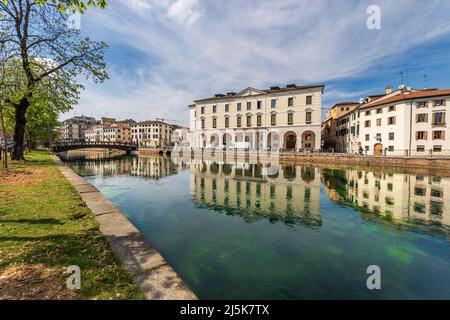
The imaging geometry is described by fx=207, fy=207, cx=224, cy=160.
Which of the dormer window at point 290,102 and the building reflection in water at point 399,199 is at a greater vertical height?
the dormer window at point 290,102

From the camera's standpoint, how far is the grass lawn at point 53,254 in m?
3.26

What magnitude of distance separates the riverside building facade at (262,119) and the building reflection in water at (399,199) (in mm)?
23576

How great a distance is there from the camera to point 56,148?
164 ft

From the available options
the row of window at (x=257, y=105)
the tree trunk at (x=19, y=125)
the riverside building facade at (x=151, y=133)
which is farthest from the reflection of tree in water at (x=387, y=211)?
the riverside building facade at (x=151, y=133)

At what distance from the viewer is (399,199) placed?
13234 mm

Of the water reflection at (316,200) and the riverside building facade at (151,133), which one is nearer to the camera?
the water reflection at (316,200)

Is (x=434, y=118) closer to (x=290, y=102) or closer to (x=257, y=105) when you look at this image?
(x=290, y=102)

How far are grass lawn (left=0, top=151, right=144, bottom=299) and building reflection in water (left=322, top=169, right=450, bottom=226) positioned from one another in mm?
11563

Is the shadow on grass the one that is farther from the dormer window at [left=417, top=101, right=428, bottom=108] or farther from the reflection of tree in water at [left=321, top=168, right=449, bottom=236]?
the dormer window at [left=417, top=101, right=428, bottom=108]

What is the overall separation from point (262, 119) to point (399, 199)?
37829 millimetres

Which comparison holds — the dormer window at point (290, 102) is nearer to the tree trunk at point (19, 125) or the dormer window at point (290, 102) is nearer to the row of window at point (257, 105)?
the row of window at point (257, 105)

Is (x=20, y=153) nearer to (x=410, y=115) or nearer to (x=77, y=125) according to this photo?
(x=410, y=115)

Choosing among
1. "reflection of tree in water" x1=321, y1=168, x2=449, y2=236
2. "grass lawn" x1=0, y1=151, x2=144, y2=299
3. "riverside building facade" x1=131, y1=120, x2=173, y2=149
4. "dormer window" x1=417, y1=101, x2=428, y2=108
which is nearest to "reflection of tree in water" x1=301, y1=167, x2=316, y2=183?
"reflection of tree in water" x1=321, y1=168, x2=449, y2=236

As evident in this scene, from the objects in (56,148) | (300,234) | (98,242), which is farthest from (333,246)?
(56,148)
